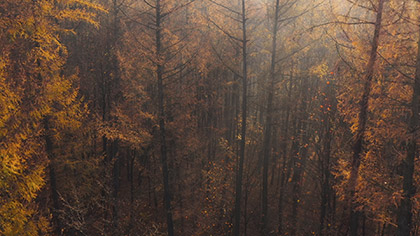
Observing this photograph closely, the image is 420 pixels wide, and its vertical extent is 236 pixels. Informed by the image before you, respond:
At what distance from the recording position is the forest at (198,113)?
609 centimetres

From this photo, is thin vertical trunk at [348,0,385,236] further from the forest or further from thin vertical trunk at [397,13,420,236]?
thin vertical trunk at [397,13,420,236]

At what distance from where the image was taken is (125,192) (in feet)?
61.4

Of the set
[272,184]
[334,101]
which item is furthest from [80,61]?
[272,184]

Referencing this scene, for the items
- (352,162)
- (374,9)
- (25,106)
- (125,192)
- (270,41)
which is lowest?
(125,192)

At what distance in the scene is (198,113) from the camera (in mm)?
18141

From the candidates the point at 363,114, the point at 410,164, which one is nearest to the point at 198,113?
the point at 363,114

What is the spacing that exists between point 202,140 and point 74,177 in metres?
7.14

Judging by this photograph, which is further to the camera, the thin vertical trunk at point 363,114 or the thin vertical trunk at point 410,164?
the thin vertical trunk at point 363,114

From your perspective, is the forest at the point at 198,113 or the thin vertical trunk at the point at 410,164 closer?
the thin vertical trunk at the point at 410,164

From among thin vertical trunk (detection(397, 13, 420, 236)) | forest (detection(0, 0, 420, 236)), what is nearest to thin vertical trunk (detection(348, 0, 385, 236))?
forest (detection(0, 0, 420, 236))

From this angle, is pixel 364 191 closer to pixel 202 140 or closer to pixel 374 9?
pixel 374 9

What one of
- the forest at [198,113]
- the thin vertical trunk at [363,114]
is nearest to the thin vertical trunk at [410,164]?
the forest at [198,113]

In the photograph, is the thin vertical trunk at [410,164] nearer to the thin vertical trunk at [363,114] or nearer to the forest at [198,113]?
the forest at [198,113]

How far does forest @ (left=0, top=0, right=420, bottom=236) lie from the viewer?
6.09 meters
